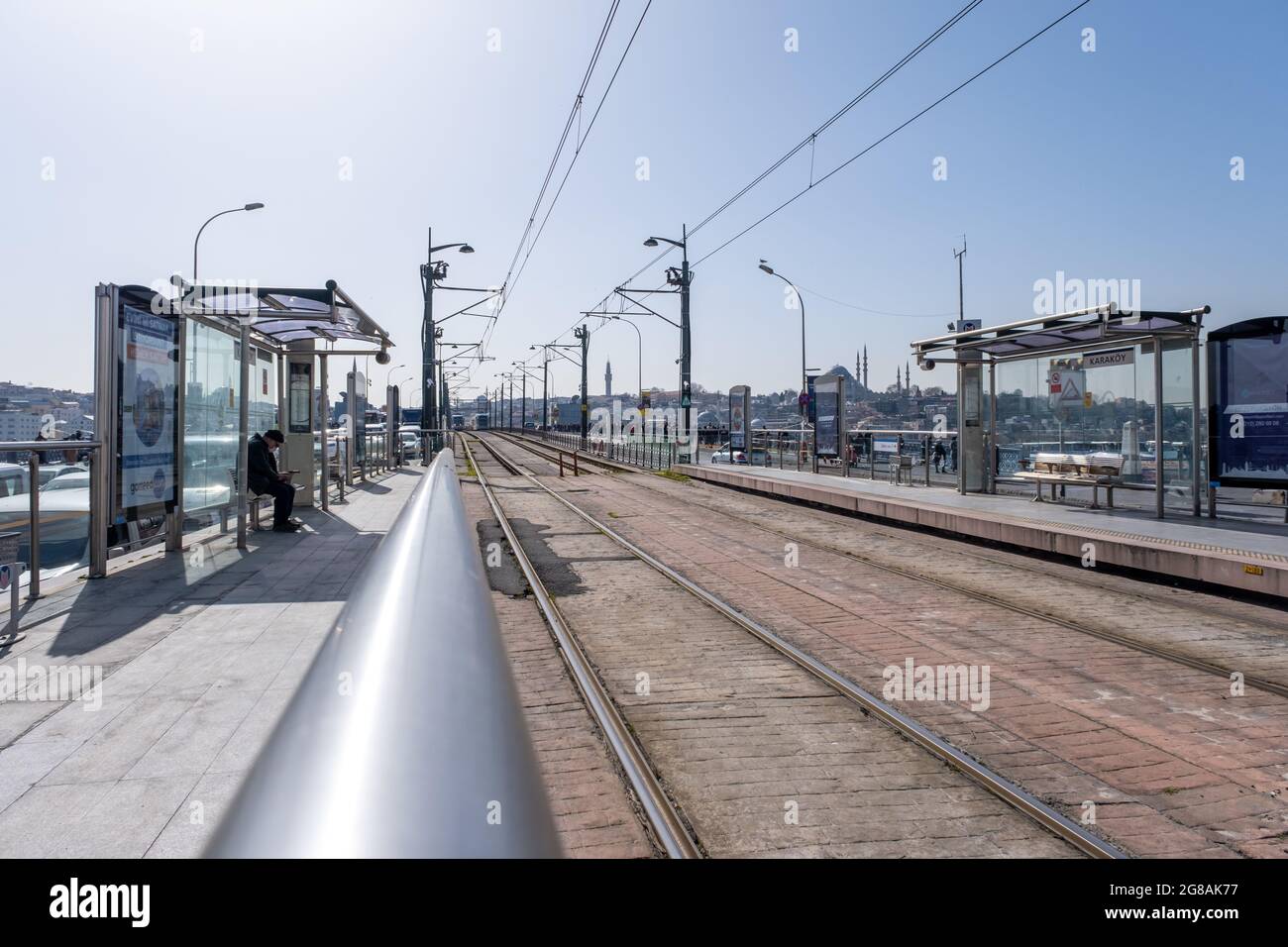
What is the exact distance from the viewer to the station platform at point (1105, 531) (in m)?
8.90

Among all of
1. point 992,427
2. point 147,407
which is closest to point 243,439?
point 147,407

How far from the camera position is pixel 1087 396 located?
15297mm

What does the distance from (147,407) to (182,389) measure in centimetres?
88

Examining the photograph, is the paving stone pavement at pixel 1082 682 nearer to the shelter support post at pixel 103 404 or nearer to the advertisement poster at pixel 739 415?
the shelter support post at pixel 103 404

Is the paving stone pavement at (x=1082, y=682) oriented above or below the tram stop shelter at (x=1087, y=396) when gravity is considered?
below

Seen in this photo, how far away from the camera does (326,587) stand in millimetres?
8578

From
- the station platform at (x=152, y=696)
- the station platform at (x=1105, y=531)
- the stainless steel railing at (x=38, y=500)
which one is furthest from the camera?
the station platform at (x=1105, y=531)

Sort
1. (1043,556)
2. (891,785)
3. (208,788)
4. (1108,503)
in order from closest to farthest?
(208,788) < (891,785) < (1043,556) < (1108,503)

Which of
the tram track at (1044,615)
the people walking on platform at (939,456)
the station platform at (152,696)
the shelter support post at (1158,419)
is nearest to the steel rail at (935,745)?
the tram track at (1044,615)

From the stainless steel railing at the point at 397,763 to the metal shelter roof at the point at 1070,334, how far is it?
13225 millimetres
